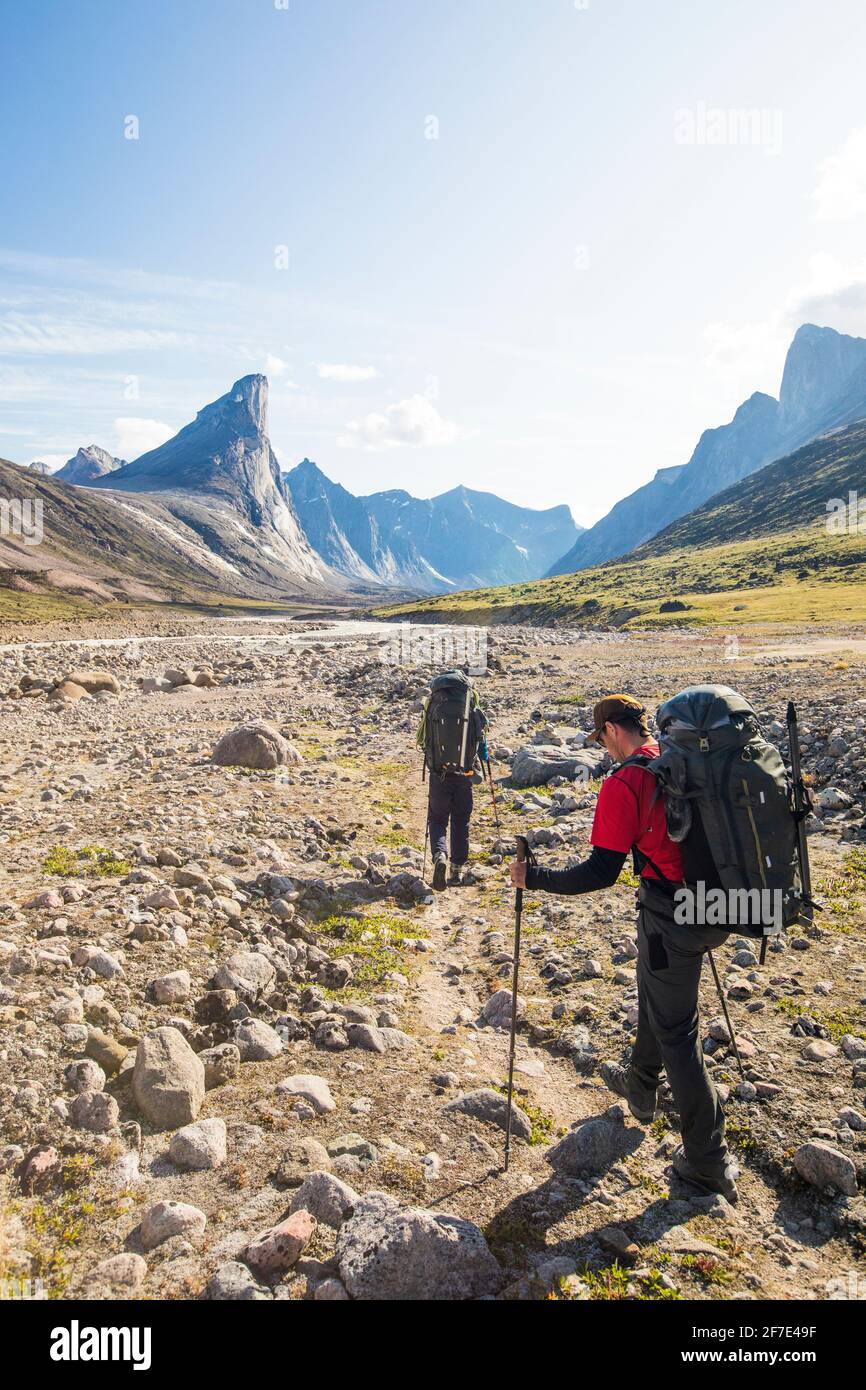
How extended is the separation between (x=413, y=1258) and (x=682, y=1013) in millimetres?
2246

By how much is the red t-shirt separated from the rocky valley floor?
2198mm

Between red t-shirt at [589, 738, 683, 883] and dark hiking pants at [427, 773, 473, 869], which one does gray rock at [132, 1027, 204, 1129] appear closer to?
red t-shirt at [589, 738, 683, 883]

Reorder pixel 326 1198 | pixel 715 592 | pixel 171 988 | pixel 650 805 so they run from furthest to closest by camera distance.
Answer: pixel 715 592 → pixel 171 988 → pixel 650 805 → pixel 326 1198

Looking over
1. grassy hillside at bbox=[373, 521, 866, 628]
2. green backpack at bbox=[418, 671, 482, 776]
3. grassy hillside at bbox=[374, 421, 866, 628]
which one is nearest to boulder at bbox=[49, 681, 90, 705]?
green backpack at bbox=[418, 671, 482, 776]

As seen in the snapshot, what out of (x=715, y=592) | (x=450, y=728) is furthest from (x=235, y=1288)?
(x=715, y=592)

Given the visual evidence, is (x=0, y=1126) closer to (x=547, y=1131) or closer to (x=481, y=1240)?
(x=481, y=1240)

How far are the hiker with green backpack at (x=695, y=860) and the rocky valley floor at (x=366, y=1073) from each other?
788 mm

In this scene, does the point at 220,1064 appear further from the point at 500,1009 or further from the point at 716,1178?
the point at 716,1178

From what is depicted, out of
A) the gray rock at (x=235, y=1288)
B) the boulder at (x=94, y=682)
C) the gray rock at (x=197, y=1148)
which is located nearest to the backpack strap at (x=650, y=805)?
the gray rock at (x=235, y=1288)

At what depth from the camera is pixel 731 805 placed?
4.41m

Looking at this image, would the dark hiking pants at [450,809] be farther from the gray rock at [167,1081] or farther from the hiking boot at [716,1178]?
the hiking boot at [716,1178]

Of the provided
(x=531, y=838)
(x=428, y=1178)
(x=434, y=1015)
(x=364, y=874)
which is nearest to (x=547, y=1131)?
(x=428, y=1178)

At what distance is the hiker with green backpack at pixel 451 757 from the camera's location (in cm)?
1071

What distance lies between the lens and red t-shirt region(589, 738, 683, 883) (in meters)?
4.73
